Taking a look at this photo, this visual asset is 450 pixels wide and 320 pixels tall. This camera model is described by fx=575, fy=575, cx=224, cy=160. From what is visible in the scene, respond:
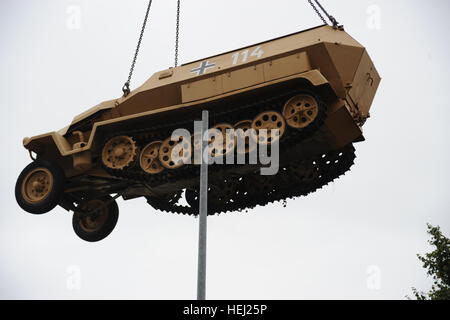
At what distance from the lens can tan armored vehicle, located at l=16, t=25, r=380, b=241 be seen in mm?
12281

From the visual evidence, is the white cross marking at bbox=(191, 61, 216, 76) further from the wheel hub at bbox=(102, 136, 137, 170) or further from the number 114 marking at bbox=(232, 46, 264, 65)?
→ the wheel hub at bbox=(102, 136, 137, 170)

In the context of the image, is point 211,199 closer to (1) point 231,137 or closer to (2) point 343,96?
(1) point 231,137

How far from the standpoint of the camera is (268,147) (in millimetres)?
12289

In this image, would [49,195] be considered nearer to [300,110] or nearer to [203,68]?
[203,68]

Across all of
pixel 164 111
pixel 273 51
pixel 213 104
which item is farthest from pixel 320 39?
pixel 164 111

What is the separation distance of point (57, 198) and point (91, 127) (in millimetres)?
2030

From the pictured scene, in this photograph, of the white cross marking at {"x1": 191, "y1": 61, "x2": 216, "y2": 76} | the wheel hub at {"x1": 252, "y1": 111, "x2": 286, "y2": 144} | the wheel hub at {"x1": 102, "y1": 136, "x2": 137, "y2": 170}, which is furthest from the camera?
the wheel hub at {"x1": 102, "y1": 136, "x2": 137, "y2": 170}

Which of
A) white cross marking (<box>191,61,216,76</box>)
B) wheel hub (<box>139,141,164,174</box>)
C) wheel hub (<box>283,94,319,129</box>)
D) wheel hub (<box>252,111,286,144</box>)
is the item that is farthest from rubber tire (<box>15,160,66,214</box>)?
wheel hub (<box>283,94,319,129</box>)

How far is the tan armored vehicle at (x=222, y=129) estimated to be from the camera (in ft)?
40.3

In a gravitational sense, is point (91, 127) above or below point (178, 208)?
above

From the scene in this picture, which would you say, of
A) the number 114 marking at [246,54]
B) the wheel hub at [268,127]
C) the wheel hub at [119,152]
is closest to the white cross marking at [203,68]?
the number 114 marking at [246,54]

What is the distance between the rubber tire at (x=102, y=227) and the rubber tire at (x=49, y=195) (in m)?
1.91

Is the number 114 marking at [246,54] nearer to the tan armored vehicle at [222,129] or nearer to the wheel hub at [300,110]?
the tan armored vehicle at [222,129]

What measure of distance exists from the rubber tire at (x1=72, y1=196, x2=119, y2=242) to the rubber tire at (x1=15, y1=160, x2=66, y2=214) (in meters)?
1.91
